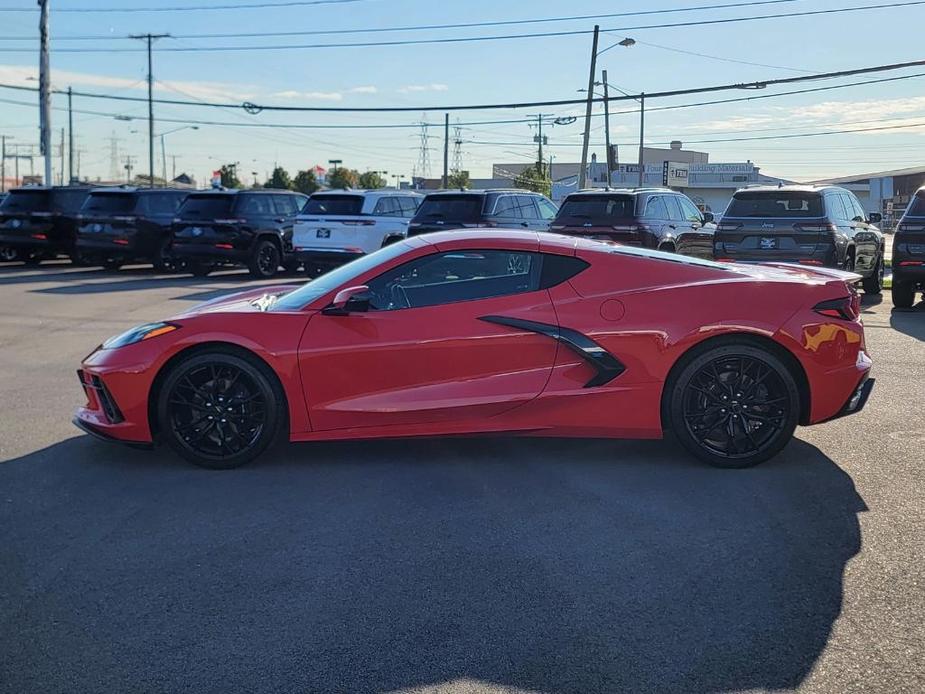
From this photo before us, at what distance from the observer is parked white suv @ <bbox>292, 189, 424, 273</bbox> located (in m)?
17.8

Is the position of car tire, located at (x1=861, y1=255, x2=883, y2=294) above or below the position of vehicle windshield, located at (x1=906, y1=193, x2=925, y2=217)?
below

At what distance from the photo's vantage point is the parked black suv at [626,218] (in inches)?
579

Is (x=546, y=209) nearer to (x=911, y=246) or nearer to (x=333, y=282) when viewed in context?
(x=911, y=246)

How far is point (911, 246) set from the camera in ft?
43.7

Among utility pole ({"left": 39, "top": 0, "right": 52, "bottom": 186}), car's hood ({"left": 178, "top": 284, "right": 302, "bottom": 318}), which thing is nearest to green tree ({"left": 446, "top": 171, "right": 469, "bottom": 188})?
utility pole ({"left": 39, "top": 0, "right": 52, "bottom": 186})

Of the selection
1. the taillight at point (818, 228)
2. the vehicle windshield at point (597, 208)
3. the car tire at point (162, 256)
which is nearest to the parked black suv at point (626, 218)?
the vehicle windshield at point (597, 208)

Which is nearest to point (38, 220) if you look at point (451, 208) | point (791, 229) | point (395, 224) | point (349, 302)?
point (395, 224)

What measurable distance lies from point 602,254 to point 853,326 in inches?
62.8

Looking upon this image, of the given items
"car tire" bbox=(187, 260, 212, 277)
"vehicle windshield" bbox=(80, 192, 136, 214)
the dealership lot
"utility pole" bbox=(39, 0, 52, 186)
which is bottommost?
the dealership lot

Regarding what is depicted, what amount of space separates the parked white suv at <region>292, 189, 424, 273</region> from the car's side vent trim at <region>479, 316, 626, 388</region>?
12362 millimetres

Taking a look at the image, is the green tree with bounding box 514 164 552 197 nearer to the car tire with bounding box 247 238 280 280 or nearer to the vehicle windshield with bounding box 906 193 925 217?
the car tire with bounding box 247 238 280 280

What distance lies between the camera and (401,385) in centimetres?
559

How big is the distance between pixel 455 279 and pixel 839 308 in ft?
7.73

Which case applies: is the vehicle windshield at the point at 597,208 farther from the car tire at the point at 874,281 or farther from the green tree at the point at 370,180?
the green tree at the point at 370,180
